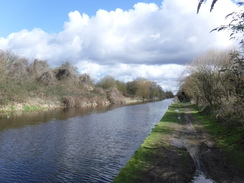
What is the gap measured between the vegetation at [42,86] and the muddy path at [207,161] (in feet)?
112

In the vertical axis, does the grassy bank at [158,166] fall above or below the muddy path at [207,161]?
above

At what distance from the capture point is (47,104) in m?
52.3

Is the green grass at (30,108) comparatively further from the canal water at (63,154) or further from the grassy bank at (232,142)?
A: the grassy bank at (232,142)

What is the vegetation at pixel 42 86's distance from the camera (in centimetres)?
4587

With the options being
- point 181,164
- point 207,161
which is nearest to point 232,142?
point 207,161

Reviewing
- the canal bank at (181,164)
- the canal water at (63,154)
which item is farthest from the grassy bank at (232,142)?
the canal water at (63,154)

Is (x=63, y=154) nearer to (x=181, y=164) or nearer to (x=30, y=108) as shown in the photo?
(x=181, y=164)

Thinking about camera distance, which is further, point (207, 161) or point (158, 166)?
point (207, 161)

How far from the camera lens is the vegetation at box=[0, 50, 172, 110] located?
45.9 metres

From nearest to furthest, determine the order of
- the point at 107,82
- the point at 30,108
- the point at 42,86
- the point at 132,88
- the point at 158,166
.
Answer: the point at 158,166, the point at 30,108, the point at 42,86, the point at 107,82, the point at 132,88

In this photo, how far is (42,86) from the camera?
59.3 m

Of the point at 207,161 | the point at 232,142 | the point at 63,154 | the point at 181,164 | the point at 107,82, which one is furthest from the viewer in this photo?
A: the point at 107,82

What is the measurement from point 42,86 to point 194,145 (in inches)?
1953

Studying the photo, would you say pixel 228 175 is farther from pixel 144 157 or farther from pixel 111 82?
pixel 111 82
